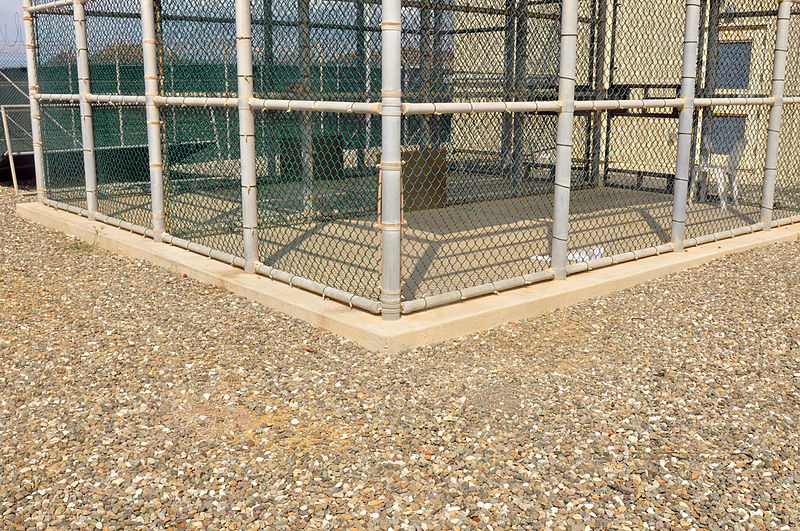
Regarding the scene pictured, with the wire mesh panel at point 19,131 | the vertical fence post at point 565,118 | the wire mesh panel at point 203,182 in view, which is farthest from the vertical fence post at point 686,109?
the wire mesh panel at point 19,131

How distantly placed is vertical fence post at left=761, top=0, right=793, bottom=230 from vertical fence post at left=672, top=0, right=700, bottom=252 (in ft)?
5.17

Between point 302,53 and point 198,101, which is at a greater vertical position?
point 302,53

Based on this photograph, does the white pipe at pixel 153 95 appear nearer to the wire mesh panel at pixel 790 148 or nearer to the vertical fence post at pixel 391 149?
the vertical fence post at pixel 391 149

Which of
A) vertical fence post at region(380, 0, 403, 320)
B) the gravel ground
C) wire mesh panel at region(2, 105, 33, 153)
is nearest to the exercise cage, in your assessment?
vertical fence post at region(380, 0, 403, 320)

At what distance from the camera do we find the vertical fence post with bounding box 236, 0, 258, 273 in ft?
18.5

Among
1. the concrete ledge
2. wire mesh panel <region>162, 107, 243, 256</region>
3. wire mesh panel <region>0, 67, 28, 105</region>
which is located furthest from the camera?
wire mesh panel <region>0, 67, 28, 105</region>

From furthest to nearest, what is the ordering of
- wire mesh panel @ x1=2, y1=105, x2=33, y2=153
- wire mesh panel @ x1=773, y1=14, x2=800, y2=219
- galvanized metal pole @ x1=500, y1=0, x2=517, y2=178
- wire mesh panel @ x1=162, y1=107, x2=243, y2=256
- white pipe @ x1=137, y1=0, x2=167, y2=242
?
wire mesh panel @ x1=2, y1=105, x2=33, y2=153
wire mesh panel @ x1=773, y1=14, x2=800, y2=219
galvanized metal pole @ x1=500, y1=0, x2=517, y2=178
wire mesh panel @ x1=162, y1=107, x2=243, y2=256
white pipe @ x1=137, y1=0, x2=167, y2=242

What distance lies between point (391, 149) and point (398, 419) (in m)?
1.62

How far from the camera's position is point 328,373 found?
4434mm

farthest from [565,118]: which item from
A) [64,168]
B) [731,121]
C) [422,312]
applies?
[731,121]

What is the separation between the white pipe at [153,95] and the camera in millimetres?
6730

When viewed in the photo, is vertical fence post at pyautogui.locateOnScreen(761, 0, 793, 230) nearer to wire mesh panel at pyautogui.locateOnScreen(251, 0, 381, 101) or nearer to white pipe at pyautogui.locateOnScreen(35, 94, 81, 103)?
wire mesh panel at pyautogui.locateOnScreen(251, 0, 381, 101)

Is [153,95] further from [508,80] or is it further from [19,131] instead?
[19,131]

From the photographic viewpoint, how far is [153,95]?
6781 mm
